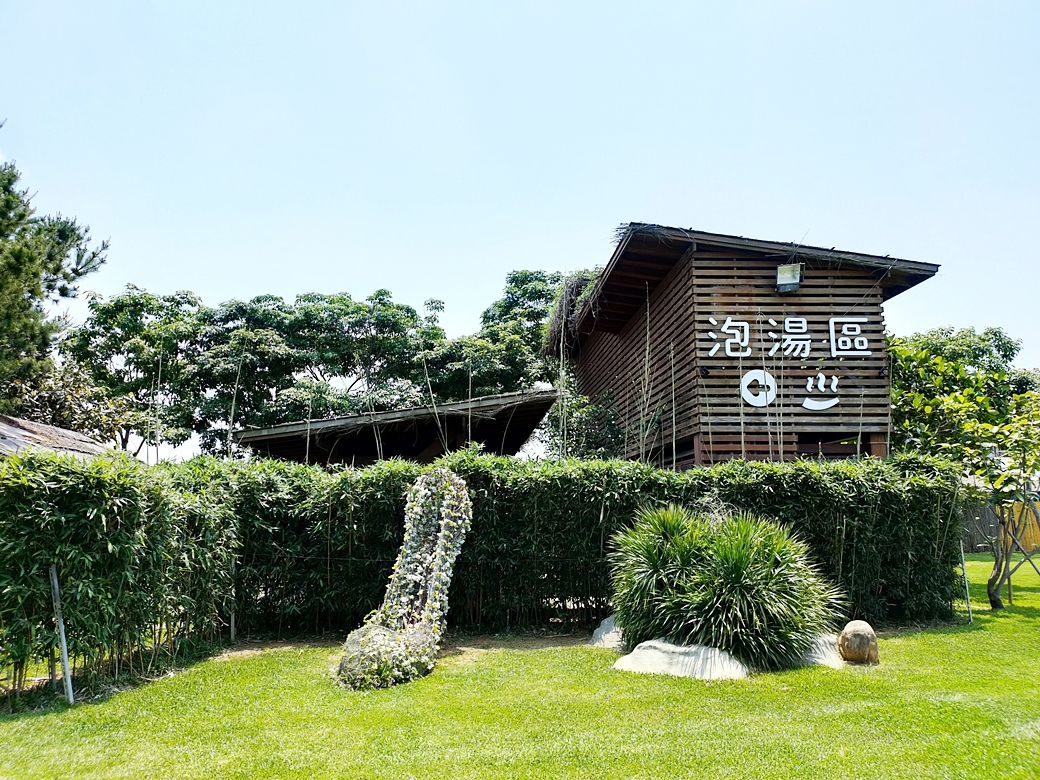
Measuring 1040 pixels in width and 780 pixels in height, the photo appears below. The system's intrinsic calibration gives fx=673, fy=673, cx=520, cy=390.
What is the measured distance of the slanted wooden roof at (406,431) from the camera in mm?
11023

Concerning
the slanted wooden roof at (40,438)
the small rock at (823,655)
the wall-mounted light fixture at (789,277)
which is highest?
the wall-mounted light fixture at (789,277)

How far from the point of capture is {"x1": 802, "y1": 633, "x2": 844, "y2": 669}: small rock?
6.12 meters

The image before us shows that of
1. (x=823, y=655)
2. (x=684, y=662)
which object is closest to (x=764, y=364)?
(x=823, y=655)

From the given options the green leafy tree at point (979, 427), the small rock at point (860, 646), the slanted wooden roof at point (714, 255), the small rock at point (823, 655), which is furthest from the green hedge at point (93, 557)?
the green leafy tree at point (979, 427)

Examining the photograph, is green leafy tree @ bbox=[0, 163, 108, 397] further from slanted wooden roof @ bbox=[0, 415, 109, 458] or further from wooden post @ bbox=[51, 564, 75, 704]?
wooden post @ bbox=[51, 564, 75, 704]

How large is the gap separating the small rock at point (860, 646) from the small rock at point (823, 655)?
0.11 m

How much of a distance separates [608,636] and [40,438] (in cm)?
929

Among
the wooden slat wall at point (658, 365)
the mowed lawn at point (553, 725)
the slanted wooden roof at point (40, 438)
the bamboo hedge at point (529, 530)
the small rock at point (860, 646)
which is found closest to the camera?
the mowed lawn at point (553, 725)

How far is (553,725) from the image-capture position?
A: 4465mm

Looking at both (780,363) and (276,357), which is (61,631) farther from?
(276,357)

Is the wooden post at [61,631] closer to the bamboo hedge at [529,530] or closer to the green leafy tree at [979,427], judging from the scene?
the bamboo hedge at [529,530]

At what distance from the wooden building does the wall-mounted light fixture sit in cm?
2

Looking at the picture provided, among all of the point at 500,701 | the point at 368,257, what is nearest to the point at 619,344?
the point at 368,257

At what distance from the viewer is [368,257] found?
12.9 m
